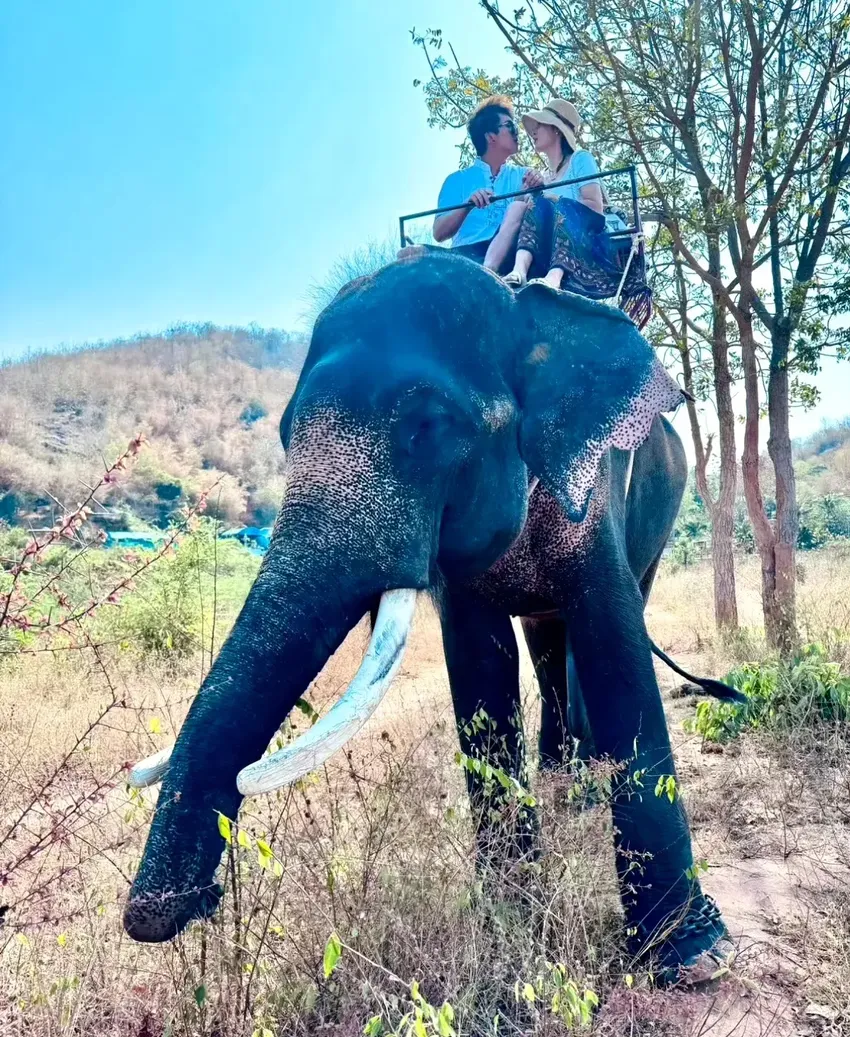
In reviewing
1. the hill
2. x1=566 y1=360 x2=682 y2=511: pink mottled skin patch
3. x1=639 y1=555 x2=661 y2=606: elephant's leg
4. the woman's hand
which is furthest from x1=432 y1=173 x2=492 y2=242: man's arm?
the hill

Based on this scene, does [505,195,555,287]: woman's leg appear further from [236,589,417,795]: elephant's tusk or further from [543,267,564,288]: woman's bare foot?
[236,589,417,795]: elephant's tusk

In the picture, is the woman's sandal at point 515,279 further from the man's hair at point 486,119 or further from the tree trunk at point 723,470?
the tree trunk at point 723,470

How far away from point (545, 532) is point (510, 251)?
5.26ft

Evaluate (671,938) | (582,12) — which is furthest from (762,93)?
(671,938)

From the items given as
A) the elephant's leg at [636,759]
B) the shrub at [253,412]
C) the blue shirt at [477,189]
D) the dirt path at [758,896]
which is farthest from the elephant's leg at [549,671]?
the shrub at [253,412]

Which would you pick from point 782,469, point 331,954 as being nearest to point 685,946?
point 331,954

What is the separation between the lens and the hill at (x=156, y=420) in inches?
1420

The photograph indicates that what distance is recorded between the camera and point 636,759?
320 cm

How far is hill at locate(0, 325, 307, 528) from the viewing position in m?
36.1

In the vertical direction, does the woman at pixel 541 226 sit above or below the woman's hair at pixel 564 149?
below

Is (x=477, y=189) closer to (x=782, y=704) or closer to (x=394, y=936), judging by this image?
(x=394, y=936)

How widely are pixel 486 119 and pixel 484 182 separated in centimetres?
46

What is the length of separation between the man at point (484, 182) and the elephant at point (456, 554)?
129cm

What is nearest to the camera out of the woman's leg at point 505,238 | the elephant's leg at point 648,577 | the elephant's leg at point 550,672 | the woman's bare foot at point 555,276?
Result: the woman's bare foot at point 555,276
